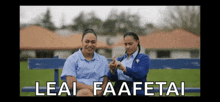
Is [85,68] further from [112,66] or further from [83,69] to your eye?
[112,66]

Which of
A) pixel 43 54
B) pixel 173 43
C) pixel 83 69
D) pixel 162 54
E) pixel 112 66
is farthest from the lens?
pixel 173 43

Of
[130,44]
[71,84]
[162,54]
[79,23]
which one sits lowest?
[71,84]

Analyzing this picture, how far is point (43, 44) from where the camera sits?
4.20m

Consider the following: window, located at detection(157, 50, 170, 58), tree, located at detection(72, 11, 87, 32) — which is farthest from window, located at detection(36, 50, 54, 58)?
window, located at detection(157, 50, 170, 58)

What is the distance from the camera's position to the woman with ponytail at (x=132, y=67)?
2.55m

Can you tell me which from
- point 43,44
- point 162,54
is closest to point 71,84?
point 43,44

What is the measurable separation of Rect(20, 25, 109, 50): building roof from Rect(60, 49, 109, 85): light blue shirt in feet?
3.57

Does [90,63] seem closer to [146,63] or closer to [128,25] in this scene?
[146,63]

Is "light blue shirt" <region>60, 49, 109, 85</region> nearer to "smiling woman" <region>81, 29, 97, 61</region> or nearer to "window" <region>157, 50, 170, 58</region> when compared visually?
"smiling woman" <region>81, 29, 97, 61</region>

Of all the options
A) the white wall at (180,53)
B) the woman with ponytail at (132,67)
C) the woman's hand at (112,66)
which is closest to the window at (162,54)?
the white wall at (180,53)

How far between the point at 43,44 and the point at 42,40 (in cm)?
20

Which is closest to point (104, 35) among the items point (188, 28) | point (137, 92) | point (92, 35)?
point (92, 35)

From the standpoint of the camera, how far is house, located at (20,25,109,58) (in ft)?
12.2

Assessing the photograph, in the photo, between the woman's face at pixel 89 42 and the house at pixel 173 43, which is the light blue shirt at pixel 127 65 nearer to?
the woman's face at pixel 89 42
